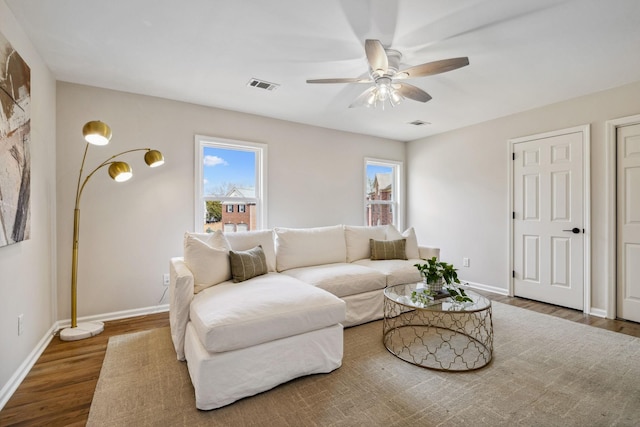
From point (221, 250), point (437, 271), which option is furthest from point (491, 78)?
point (221, 250)

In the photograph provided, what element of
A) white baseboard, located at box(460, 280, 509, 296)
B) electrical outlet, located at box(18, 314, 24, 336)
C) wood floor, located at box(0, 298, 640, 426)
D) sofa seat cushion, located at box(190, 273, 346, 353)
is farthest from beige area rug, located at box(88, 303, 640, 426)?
white baseboard, located at box(460, 280, 509, 296)

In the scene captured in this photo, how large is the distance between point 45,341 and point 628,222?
568 cm

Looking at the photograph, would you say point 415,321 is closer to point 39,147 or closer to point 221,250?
point 221,250

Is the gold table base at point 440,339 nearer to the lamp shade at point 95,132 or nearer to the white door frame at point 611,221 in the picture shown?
the white door frame at point 611,221

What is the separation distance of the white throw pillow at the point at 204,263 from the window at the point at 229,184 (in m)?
1.06

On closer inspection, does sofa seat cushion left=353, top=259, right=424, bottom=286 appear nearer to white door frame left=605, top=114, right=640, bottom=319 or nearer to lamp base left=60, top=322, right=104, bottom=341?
white door frame left=605, top=114, right=640, bottom=319

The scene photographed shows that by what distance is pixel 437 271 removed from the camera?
99.0 inches

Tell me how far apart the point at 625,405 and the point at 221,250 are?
116 inches

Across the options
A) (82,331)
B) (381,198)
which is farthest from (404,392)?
→ (381,198)

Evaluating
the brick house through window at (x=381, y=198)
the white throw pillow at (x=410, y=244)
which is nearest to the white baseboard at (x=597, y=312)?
the white throw pillow at (x=410, y=244)

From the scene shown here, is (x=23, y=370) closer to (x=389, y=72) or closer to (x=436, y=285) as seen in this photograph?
(x=436, y=285)

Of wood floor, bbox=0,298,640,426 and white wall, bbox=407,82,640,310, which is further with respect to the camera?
white wall, bbox=407,82,640,310

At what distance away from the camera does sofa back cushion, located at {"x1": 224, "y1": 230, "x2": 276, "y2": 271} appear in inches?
118

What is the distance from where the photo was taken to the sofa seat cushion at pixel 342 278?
2.85m
